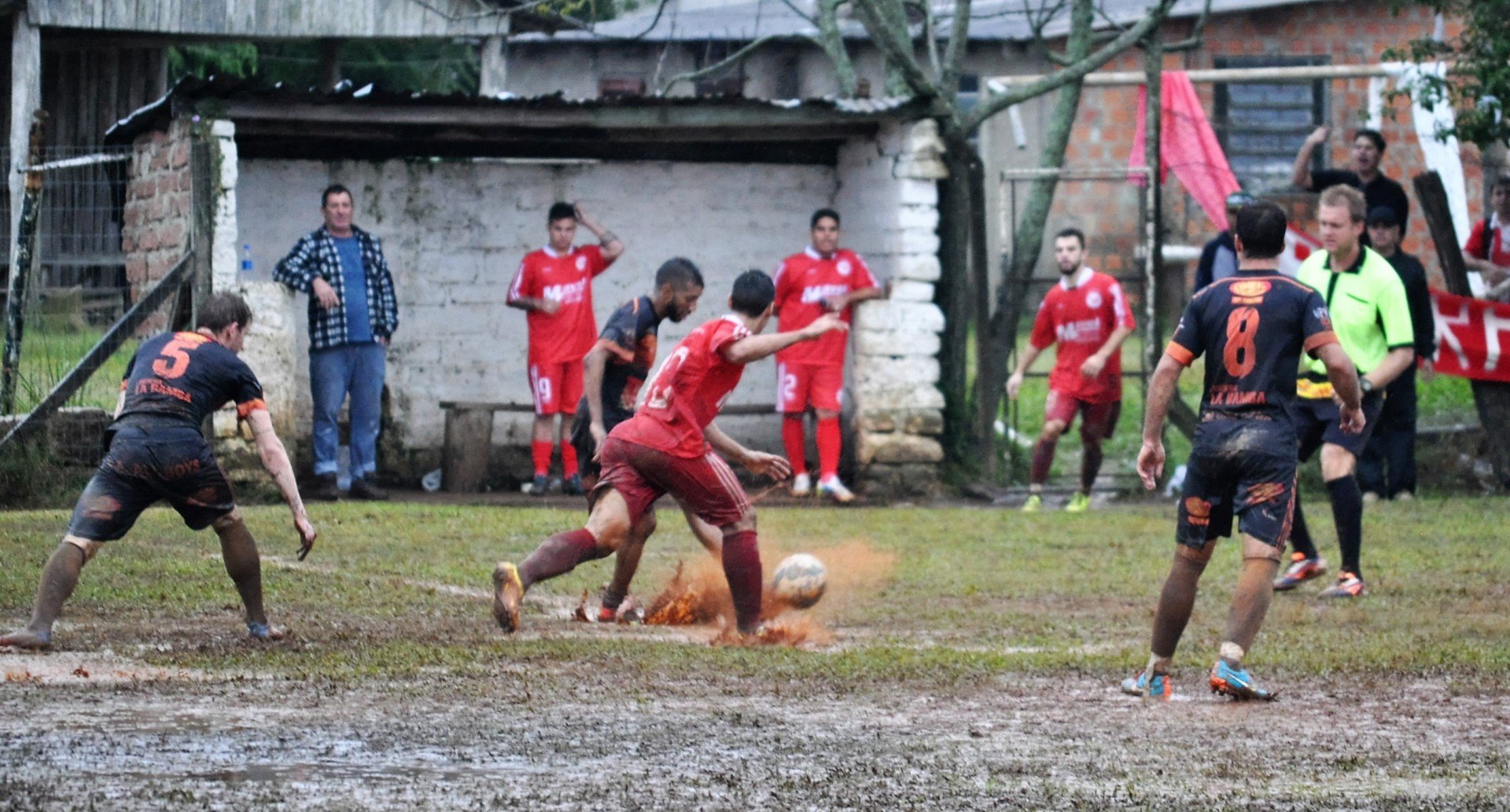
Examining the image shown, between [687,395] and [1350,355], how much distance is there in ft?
11.6

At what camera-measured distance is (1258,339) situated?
6.58m

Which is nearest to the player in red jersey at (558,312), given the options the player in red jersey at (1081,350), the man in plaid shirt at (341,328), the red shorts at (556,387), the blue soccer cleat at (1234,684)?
the red shorts at (556,387)

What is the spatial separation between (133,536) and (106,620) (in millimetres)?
2855

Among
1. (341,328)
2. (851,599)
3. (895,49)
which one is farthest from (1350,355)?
(341,328)

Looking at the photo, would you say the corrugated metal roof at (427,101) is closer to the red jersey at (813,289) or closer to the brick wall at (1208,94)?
the red jersey at (813,289)

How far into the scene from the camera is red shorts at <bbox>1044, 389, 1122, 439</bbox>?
13562mm

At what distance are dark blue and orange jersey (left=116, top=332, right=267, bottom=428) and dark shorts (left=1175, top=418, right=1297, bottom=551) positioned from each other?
3.41 meters

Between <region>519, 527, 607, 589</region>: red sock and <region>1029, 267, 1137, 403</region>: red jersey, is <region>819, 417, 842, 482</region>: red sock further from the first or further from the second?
<region>519, 527, 607, 589</region>: red sock

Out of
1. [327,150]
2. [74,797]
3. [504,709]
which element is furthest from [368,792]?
[327,150]

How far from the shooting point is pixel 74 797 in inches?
182

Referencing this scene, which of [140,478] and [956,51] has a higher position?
[956,51]

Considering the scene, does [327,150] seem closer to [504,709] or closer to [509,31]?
[509,31]

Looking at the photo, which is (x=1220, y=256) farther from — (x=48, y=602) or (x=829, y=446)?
(x=48, y=602)

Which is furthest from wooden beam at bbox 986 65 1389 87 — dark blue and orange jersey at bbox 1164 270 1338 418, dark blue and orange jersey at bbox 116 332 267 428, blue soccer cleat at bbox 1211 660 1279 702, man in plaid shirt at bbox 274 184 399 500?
blue soccer cleat at bbox 1211 660 1279 702
